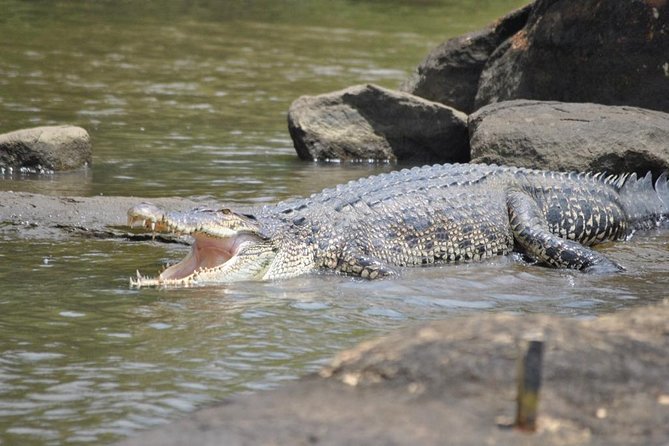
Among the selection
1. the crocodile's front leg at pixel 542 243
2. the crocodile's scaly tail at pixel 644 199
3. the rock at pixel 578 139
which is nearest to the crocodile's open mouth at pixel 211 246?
the crocodile's front leg at pixel 542 243

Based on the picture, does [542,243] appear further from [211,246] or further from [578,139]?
[211,246]

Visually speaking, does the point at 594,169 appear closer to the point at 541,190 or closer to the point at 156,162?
the point at 541,190

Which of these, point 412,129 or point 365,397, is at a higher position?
point 412,129

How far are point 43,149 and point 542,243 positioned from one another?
496cm

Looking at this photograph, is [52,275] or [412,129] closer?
[52,275]

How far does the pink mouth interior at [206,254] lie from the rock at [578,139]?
3390mm

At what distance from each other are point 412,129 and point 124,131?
3241 millimetres

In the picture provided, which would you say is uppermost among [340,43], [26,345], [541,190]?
[340,43]

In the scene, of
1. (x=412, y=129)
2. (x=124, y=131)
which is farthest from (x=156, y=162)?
(x=412, y=129)

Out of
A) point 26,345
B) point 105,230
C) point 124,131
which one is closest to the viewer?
point 26,345

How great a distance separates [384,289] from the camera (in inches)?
295

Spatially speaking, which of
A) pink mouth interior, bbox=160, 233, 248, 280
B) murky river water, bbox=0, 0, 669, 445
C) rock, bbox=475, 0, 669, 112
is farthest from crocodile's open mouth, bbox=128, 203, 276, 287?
rock, bbox=475, 0, 669, 112

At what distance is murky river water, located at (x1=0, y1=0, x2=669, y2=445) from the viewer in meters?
5.54

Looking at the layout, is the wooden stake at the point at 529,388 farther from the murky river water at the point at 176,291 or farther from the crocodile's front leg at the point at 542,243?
the crocodile's front leg at the point at 542,243
